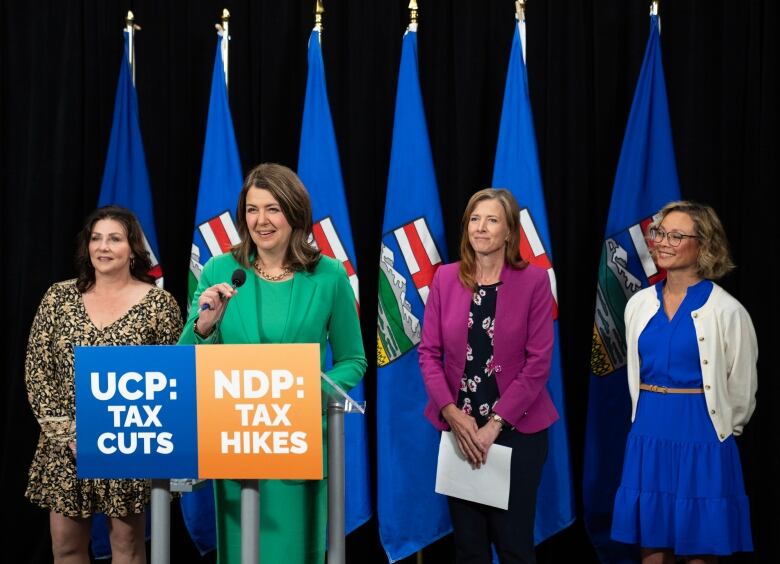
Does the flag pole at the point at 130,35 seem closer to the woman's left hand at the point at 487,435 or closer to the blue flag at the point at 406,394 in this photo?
the blue flag at the point at 406,394

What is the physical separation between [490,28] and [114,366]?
305cm

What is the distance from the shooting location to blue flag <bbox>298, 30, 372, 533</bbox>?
12.6 feet

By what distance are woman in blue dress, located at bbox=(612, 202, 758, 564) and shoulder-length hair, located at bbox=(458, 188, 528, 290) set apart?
557 mm

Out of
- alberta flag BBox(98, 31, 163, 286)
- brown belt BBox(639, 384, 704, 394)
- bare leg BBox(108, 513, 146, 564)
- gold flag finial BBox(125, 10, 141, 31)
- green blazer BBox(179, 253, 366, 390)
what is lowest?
bare leg BBox(108, 513, 146, 564)

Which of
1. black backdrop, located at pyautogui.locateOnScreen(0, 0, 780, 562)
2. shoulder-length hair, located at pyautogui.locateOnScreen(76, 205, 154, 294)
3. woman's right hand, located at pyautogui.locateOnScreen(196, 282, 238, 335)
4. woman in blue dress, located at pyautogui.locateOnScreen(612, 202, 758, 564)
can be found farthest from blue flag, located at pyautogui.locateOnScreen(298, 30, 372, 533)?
woman's right hand, located at pyautogui.locateOnScreen(196, 282, 238, 335)

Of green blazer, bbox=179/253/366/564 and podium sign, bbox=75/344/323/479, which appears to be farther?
green blazer, bbox=179/253/366/564


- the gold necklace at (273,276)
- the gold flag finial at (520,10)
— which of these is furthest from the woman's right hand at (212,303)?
the gold flag finial at (520,10)

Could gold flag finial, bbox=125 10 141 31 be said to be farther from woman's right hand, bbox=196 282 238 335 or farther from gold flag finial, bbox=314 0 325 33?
woman's right hand, bbox=196 282 238 335

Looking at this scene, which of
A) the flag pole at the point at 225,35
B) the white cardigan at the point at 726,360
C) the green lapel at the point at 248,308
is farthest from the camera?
the flag pole at the point at 225,35

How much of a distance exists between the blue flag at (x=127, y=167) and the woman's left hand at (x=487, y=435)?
1823 millimetres

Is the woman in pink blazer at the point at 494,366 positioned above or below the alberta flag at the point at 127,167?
below

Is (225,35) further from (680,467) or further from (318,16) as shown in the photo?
(680,467)

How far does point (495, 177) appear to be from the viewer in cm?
389

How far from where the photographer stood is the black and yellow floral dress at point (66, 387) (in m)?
3.00
